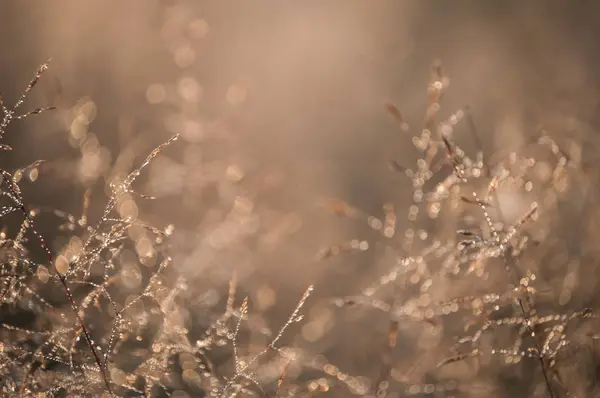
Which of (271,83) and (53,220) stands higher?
(271,83)

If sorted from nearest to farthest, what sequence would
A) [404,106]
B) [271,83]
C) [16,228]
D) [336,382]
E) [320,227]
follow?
1. [336,382]
2. [16,228]
3. [320,227]
4. [404,106]
5. [271,83]

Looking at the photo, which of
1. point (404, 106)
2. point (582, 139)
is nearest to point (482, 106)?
point (404, 106)

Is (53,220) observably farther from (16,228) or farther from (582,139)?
(582,139)

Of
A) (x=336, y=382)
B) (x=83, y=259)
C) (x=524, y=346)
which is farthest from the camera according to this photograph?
(x=524, y=346)

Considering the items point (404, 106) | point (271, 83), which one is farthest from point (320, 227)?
point (271, 83)

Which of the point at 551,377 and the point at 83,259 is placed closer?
A: the point at 83,259

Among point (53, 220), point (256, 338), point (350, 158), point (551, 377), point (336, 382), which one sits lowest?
point (551, 377)

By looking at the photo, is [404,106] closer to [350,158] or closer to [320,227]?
[350,158]
